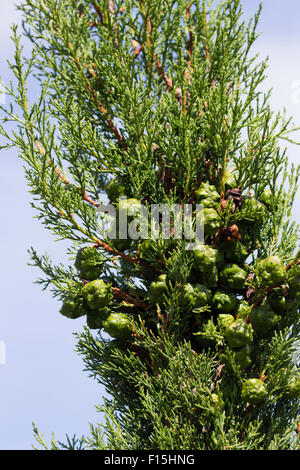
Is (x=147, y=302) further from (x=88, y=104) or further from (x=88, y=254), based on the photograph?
(x=88, y=104)

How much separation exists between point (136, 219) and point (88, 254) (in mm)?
694

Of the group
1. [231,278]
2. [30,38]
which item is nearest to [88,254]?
[231,278]

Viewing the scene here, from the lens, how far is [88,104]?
23.3 feet

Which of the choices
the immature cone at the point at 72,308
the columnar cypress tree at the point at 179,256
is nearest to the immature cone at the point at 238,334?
the columnar cypress tree at the point at 179,256

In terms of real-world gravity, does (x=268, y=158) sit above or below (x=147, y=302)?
above

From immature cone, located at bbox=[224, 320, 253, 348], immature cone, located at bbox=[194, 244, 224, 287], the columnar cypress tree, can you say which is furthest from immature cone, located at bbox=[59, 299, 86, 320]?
immature cone, located at bbox=[224, 320, 253, 348]
